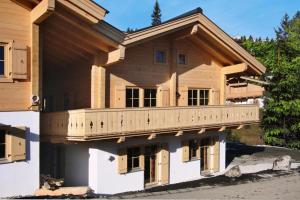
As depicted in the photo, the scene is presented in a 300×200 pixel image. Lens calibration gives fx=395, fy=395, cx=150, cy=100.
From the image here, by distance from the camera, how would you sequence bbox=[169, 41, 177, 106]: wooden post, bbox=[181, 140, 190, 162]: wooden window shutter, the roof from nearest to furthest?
the roof
bbox=[181, 140, 190, 162]: wooden window shutter
bbox=[169, 41, 177, 106]: wooden post

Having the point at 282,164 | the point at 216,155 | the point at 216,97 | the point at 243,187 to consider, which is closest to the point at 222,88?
the point at 216,97

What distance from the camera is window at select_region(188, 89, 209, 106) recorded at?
21250 mm

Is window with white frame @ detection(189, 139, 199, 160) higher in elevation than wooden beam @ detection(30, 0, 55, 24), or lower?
lower

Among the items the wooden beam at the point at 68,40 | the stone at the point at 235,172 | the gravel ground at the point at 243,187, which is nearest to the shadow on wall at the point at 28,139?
the gravel ground at the point at 243,187

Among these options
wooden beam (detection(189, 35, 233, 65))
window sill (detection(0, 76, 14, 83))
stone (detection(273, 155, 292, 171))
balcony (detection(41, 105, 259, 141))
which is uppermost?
wooden beam (detection(189, 35, 233, 65))

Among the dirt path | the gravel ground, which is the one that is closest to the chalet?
the gravel ground

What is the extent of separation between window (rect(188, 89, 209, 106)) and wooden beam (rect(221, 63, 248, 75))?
5.44 feet

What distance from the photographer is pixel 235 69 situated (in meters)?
22.2

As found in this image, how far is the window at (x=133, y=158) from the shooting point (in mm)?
17253

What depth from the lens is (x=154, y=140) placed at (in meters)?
18.1

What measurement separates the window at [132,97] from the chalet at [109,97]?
47mm

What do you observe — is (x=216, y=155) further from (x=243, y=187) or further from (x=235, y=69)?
(x=235, y=69)

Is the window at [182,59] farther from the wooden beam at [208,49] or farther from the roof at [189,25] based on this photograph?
the roof at [189,25]

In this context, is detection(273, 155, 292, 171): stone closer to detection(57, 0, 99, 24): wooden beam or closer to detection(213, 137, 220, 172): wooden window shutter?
detection(213, 137, 220, 172): wooden window shutter
